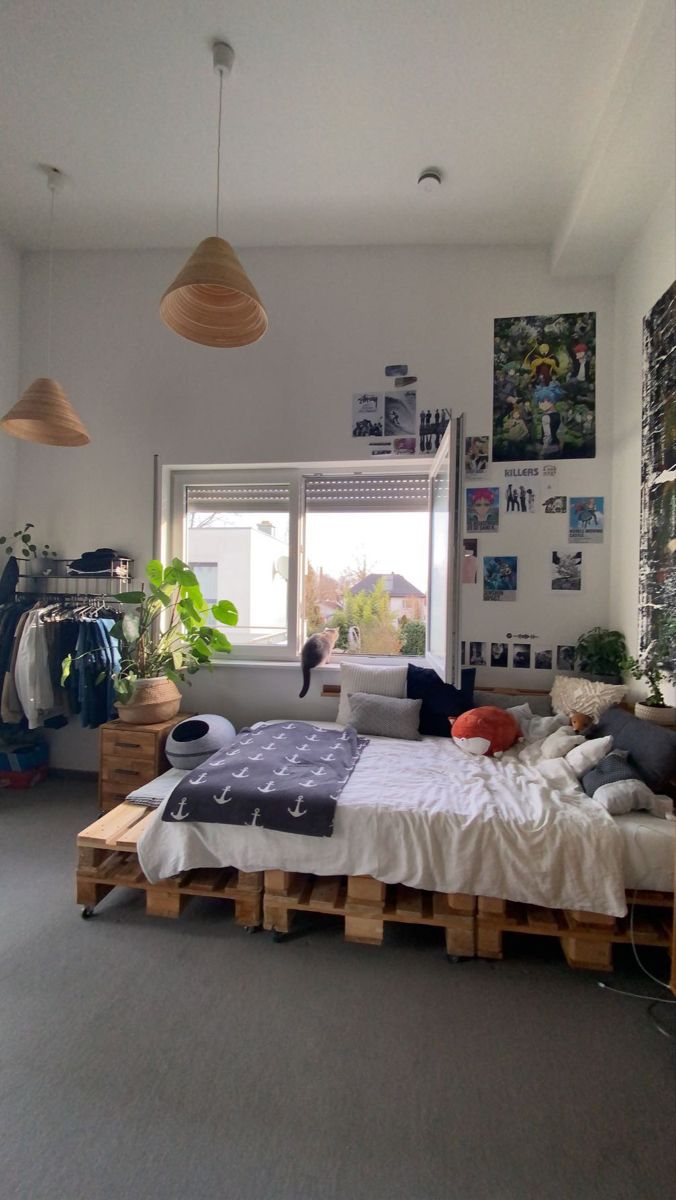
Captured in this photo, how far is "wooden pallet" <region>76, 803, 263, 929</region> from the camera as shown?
1.75 meters

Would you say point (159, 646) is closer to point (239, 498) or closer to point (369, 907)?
point (239, 498)

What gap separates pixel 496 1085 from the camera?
4.00 feet

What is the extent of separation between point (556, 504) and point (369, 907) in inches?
89.4

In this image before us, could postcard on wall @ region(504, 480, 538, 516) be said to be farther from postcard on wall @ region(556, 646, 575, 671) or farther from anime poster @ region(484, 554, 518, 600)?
postcard on wall @ region(556, 646, 575, 671)

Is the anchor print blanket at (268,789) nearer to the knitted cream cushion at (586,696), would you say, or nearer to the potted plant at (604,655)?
the knitted cream cushion at (586,696)

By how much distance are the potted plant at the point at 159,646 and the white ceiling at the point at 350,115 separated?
2026 mm

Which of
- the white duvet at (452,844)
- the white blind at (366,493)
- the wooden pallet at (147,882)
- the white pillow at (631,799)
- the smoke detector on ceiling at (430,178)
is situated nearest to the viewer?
the white duvet at (452,844)

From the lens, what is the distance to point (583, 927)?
1.58 metres

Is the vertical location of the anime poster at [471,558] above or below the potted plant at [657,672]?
above

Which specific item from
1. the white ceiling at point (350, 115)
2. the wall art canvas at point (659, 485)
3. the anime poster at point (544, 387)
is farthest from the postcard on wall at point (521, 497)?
the white ceiling at point (350, 115)

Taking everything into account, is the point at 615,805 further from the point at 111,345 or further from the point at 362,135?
the point at 111,345

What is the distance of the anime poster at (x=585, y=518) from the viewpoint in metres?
2.73

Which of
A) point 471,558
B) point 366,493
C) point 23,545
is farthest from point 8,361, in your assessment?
point 471,558

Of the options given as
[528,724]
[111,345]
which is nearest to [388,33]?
[111,345]
